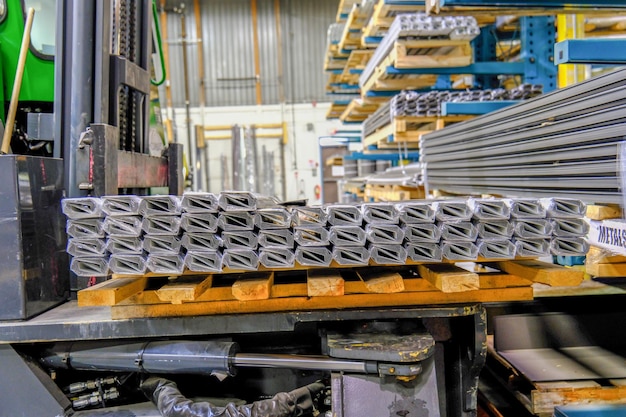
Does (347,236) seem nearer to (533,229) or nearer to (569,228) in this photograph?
(533,229)

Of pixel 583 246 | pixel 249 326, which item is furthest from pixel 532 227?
pixel 249 326

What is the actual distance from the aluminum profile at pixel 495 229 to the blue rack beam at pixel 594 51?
0.79 meters

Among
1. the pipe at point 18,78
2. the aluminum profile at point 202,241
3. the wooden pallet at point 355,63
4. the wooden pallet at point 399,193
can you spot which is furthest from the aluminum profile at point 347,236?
the wooden pallet at point 355,63

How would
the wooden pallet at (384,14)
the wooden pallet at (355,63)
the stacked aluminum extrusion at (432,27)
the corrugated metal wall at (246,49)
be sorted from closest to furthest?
the stacked aluminum extrusion at (432,27)
the wooden pallet at (384,14)
the wooden pallet at (355,63)
the corrugated metal wall at (246,49)

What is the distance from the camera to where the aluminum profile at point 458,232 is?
190cm

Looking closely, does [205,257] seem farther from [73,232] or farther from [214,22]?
[214,22]

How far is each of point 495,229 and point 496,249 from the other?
0.08 metres

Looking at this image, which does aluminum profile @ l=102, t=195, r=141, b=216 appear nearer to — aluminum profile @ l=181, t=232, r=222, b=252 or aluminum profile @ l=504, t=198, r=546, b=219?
aluminum profile @ l=181, t=232, r=222, b=252

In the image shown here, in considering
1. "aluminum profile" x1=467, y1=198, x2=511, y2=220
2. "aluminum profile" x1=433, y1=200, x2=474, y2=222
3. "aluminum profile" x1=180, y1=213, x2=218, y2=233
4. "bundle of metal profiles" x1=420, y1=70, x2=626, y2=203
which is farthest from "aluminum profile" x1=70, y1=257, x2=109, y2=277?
"bundle of metal profiles" x1=420, y1=70, x2=626, y2=203

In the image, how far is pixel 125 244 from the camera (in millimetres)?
1886

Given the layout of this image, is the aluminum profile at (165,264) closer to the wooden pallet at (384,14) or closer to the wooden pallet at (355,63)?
the wooden pallet at (384,14)

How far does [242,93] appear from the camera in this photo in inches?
561

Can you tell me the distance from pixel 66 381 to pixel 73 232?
3.27 feet

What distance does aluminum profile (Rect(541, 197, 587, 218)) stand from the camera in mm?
1898
